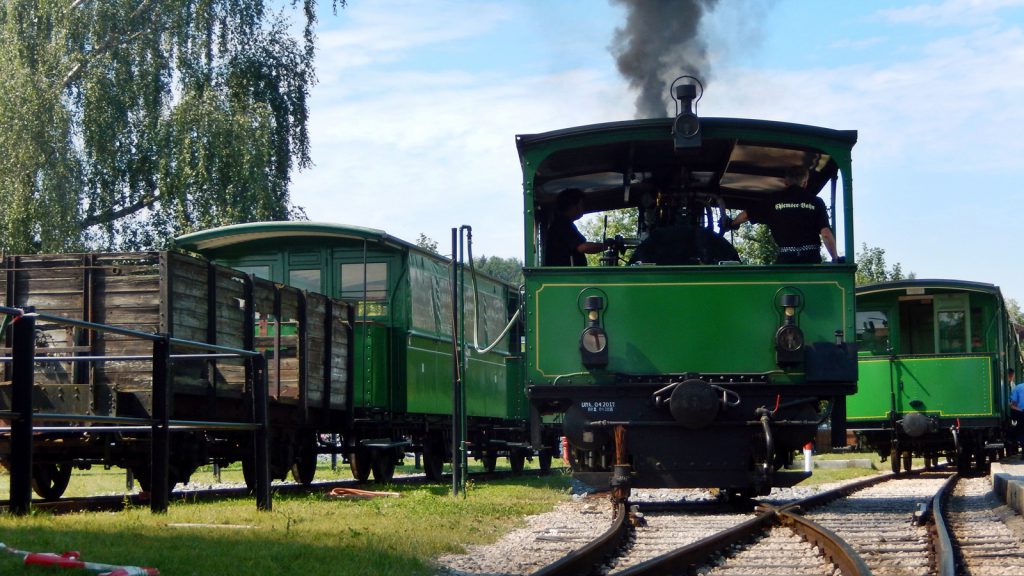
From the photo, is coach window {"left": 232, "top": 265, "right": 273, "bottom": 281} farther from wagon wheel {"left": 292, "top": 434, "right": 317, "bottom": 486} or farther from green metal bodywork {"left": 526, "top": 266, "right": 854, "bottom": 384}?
green metal bodywork {"left": 526, "top": 266, "right": 854, "bottom": 384}

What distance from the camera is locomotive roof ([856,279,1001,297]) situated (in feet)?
66.5

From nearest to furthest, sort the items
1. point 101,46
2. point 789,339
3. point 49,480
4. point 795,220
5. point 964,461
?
point 789,339 → point 795,220 → point 49,480 → point 964,461 → point 101,46

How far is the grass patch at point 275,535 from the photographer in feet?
21.8

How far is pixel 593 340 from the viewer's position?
35.9 feet

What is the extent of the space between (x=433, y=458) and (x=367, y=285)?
3512mm

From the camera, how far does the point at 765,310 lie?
435 inches

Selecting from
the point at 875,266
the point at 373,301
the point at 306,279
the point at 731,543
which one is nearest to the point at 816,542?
the point at 731,543

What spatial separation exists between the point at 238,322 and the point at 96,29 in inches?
593

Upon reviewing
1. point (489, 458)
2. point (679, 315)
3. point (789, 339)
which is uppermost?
point (679, 315)

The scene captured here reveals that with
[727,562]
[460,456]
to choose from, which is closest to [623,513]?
[727,562]

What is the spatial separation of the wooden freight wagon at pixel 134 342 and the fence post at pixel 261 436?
0.43ft

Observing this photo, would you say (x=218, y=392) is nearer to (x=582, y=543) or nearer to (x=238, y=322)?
(x=238, y=322)

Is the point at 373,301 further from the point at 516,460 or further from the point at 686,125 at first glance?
the point at 686,125

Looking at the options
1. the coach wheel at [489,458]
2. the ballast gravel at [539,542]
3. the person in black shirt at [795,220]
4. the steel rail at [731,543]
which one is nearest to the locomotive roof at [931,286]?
the coach wheel at [489,458]
